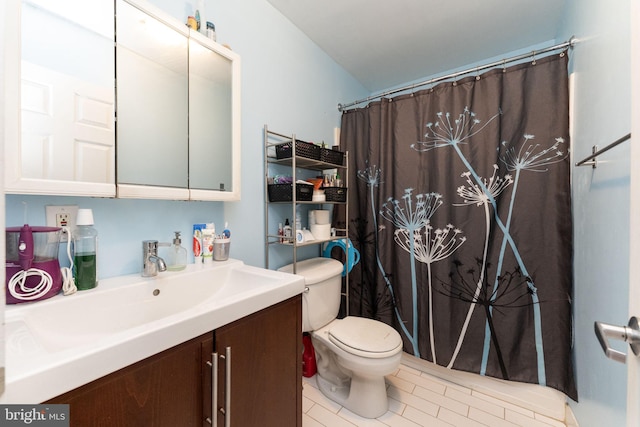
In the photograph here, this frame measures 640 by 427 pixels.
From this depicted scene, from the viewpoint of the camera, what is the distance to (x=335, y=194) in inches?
68.1

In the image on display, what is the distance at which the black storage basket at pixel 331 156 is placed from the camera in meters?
1.63

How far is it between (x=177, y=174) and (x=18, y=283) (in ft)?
1.85

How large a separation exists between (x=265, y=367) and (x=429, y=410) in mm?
1152

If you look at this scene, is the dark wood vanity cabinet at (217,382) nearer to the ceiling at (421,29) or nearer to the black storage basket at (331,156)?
the black storage basket at (331,156)

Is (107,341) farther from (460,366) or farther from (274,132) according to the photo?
(460,366)

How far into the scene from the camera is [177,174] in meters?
1.08

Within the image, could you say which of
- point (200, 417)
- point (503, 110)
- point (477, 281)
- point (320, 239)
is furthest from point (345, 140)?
point (200, 417)

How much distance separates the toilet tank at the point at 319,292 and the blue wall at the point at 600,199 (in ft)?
3.83

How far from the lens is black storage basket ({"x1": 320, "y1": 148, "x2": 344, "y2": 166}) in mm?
1632

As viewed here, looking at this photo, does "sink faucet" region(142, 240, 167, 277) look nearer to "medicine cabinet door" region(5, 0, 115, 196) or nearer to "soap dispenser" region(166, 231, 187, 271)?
"soap dispenser" region(166, 231, 187, 271)

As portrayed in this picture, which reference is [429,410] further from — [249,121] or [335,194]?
[249,121]

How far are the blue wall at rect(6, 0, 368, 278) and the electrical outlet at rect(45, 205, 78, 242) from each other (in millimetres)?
15

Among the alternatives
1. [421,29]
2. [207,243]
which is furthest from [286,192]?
[421,29]

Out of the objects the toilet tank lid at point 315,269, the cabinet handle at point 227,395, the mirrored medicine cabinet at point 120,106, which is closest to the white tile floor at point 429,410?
the toilet tank lid at point 315,269
